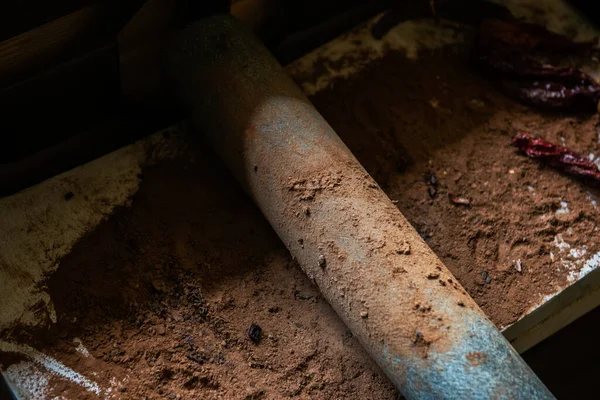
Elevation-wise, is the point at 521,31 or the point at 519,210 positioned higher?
the point at 521,31

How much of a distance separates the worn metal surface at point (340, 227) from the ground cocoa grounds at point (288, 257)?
25 centimetres

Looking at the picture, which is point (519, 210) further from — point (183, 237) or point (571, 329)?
point (183, 237)

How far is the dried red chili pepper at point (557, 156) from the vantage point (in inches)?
147

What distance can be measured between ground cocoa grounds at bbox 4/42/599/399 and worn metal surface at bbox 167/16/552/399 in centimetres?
25

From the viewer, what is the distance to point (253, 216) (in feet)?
11.8

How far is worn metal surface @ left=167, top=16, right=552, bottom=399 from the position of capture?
2.68 m

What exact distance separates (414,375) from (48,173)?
7.14 ft

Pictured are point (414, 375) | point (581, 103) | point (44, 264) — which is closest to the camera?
point (414, 375)

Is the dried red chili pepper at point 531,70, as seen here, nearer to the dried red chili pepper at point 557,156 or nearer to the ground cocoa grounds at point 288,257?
the ground cocoa grounds at point 288,257

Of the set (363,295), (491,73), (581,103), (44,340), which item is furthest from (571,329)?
(44,340)

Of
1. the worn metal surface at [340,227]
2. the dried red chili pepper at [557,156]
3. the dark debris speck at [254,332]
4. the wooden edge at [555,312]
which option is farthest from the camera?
the dried red chili pepper at [557,156]

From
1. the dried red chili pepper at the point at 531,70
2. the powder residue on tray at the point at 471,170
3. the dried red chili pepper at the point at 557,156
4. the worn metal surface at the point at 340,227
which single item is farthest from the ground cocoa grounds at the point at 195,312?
the dried red chili pepper at the point at 531,70

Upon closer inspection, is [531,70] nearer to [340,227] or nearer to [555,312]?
[555,312]

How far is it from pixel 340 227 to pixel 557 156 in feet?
5.04
